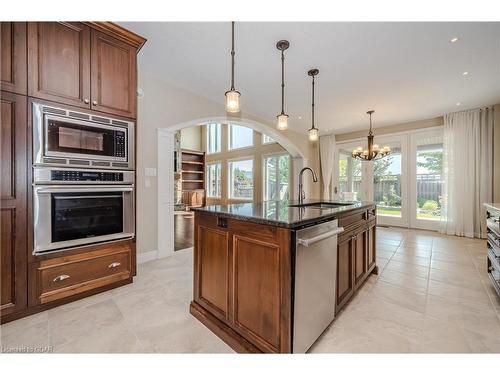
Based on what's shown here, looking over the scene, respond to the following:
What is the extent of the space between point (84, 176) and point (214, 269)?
1.47 meters

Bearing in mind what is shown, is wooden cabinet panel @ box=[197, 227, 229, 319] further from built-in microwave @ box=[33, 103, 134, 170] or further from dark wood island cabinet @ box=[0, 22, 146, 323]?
built-in microwave @ box=[33, 103, 134, 170]

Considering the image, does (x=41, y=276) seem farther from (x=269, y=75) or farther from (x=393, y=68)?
(x=393, y=68)

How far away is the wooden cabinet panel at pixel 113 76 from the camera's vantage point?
211 centimetres

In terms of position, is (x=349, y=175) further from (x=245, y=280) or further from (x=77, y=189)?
(x=77, y=189)

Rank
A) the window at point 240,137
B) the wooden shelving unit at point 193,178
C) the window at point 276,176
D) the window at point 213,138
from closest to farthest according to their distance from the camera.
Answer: the window at point 276,176
the window at point 240,137
the wooden shelving unit at point 193,178
the window at point 213,138

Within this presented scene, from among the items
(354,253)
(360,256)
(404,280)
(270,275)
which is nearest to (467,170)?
(404,280)

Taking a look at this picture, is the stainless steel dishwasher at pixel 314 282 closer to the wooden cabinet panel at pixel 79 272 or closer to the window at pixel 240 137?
the wooden cabinet panel at pixel 79 272

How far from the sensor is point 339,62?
9.52 ft

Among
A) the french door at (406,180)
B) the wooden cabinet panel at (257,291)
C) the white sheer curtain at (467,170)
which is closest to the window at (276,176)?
the french door at (406,180)

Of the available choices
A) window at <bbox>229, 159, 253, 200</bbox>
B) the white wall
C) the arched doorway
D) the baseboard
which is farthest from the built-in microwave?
window at <bbox>229, 159, 253, 200</bbox>

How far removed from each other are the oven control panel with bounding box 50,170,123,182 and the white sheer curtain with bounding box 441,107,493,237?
6.36 metres

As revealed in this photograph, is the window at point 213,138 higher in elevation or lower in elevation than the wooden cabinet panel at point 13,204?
higher

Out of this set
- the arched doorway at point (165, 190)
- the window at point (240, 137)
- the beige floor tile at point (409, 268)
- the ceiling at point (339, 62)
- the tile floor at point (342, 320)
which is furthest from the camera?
the window at point (240, 137)

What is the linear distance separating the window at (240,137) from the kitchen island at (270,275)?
672 cm
